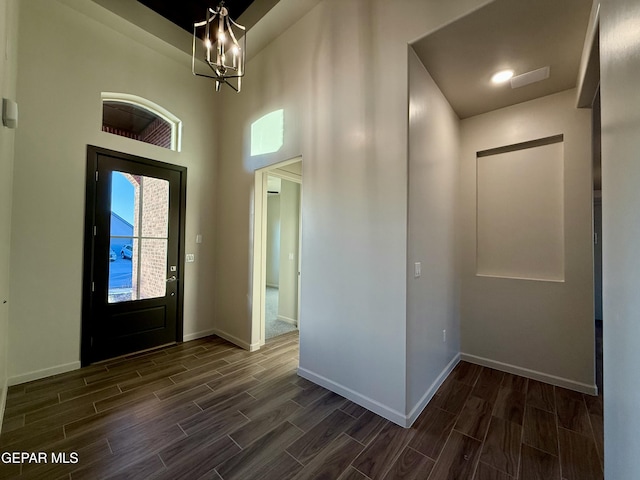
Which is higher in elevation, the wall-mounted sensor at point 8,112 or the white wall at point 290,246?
the wall-mounted sensor at point 8,112

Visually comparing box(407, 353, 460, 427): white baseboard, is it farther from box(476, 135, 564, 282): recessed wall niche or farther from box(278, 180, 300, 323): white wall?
box(278, 180, 300, 323): white wall

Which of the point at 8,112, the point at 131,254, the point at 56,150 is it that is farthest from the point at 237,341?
the point at 8,112

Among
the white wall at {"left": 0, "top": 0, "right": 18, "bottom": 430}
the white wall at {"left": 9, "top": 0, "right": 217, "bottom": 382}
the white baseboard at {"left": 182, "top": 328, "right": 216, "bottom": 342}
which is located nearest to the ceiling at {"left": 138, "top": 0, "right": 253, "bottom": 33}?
the white wall at {"left": 9, "top": 0, "right": 217, "bottom": 382}

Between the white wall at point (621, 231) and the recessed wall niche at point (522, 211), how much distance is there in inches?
62.3

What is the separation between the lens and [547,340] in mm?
2643

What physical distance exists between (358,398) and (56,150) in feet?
12.6

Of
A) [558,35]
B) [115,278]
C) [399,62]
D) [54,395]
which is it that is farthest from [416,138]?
[54,395]

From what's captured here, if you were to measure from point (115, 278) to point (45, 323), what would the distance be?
0.69m

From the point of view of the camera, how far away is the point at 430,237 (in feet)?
7.89

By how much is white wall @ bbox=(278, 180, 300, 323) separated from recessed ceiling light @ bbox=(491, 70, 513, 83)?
2.91 m

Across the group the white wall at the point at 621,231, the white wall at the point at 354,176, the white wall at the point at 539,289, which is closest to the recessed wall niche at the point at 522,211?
the white wall at the point at 539,289

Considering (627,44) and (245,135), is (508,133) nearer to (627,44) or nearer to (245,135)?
(627,44)

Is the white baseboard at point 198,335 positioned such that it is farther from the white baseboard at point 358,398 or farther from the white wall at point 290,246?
the white baseboard at point 358,398

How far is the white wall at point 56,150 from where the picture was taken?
99.1 inches
